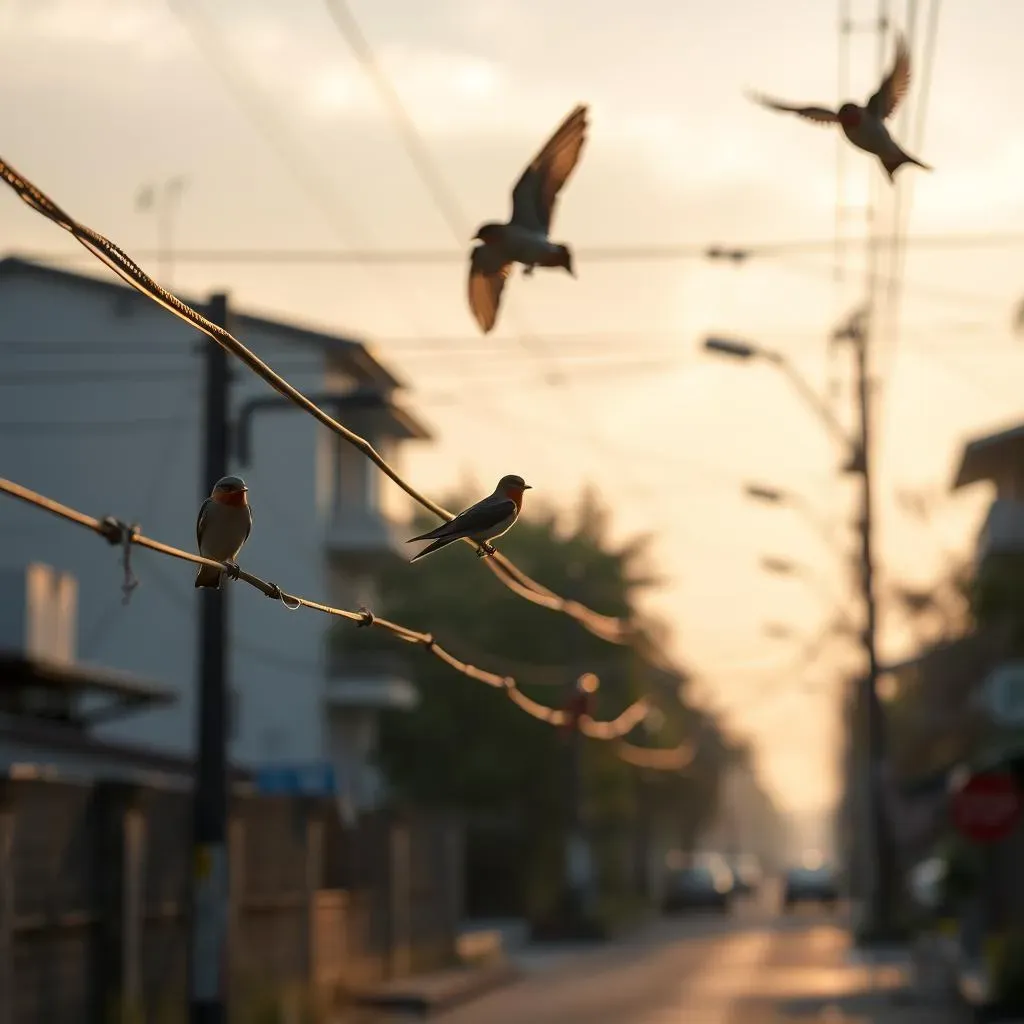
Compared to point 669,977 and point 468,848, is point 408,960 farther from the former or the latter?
point 468,848

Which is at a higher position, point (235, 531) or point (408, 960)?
point (235, 531)

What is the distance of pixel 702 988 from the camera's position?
33.9 metres

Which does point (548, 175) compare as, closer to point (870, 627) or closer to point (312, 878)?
point (312, 878)

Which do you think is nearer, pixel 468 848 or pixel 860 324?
pixel 860 324

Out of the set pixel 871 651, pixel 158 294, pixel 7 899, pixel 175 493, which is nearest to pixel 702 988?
pixel 871 651

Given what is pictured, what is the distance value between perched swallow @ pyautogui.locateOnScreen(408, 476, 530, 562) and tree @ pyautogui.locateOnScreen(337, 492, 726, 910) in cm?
4408

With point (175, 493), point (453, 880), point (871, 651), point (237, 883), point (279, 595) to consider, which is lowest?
point (237, 883)

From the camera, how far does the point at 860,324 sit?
39312 millimetres

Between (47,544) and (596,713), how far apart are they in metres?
20.1

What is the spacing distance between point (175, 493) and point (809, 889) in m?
40.8

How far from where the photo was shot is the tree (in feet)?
188

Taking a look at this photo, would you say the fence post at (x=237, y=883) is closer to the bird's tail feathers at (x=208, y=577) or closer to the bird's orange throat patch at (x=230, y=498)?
the bird's orange throat patch at (x=230, y=498)

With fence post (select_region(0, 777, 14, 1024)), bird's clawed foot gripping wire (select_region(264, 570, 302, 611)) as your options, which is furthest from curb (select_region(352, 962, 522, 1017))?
bird's clawed foot gripping wire (select_region(264, 570, 302, 611))

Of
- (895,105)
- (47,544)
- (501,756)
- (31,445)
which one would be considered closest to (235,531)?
(895,105)
